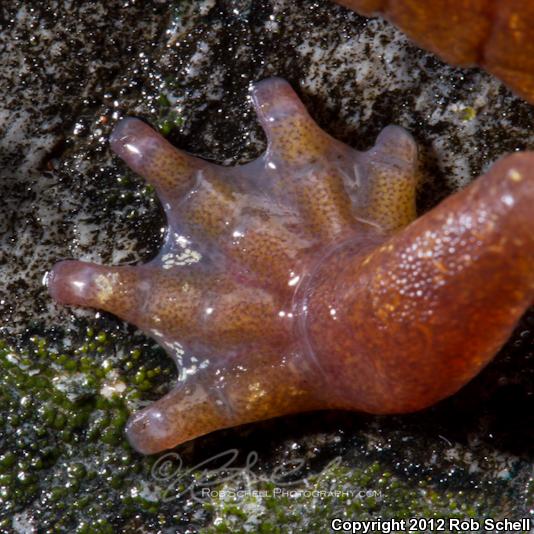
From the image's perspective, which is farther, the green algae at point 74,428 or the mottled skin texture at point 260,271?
the green algae at point 74,428

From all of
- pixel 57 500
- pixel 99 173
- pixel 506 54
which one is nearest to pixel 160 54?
pixel 99 173

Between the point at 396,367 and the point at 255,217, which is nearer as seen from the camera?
the point at 396,367

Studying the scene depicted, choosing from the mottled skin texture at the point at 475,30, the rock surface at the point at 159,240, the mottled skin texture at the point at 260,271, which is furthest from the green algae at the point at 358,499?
the mottled skin texture at the point at 475,30

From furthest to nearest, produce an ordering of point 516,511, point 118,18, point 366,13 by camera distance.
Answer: point 516,511 < point 118,18 < point 366,13

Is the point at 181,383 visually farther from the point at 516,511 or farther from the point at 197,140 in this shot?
the point at 516,511

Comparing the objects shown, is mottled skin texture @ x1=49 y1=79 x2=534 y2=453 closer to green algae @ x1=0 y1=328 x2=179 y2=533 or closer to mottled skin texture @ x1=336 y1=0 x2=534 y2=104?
green algae @ x1=0 y1=328 x2=179 y2=533

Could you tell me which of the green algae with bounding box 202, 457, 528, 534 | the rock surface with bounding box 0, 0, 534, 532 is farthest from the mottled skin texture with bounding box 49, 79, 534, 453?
the green algae with bounding box 202, 457, 528, 534

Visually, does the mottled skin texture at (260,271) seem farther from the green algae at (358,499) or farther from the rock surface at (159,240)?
the green algae at (358,499)
